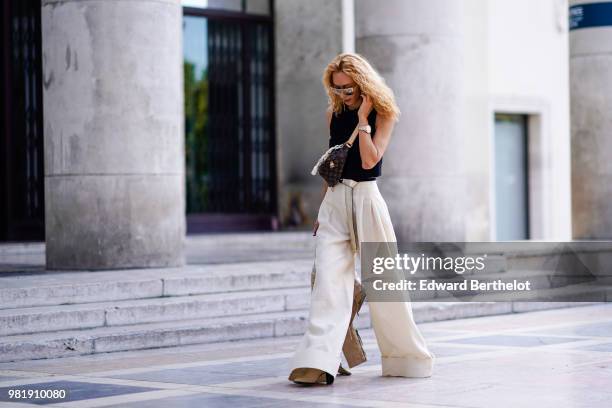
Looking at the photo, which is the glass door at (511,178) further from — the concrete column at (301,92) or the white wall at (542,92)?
the concrete column at (301,92)

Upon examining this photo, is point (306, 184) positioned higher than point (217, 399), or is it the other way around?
point (306, 184)

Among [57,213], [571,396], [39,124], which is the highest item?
[39,124]

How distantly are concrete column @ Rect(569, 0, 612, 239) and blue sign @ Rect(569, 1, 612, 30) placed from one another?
1 cm

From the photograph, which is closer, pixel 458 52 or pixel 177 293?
pixel 177 293

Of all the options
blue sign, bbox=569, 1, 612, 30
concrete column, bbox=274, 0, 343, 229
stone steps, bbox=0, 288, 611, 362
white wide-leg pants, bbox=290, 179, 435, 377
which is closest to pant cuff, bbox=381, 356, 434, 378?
white wide-leg pants, bbox=290, 179, 435, 377

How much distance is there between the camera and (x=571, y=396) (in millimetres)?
7027

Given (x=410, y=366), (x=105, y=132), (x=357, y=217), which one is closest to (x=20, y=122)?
(x=105, y=132)

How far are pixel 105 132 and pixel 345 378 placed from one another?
5538 mm

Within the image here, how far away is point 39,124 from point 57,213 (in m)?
5.38

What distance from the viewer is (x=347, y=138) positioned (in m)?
7.75

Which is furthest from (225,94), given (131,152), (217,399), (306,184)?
(217,399)

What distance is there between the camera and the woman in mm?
7480

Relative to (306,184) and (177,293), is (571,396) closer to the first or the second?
(177,293)

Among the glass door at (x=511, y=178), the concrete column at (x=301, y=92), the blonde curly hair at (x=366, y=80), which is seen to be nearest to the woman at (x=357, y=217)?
the blonde curly hair at (x=366, y=80)
